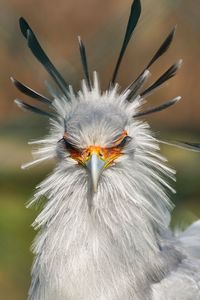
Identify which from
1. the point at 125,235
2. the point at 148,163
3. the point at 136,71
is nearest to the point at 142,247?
the point at 125,235

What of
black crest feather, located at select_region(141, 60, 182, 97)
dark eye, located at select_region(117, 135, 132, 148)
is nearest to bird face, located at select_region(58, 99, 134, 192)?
dark eye, located at select_region(117, 135, 132, 148)

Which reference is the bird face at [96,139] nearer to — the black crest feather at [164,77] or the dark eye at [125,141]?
the dark eye at [125,141]

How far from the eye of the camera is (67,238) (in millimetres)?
2055

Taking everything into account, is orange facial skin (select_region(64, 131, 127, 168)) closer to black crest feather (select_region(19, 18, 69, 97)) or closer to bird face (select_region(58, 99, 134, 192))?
bird face (select_region(58, 99, 134, 192))

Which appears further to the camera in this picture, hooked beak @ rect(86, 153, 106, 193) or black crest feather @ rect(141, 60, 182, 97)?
black crest feather @ rect(141, 60, 182, 97)

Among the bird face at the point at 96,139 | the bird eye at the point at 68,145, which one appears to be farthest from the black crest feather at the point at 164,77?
the bird eye at the point at 68,145

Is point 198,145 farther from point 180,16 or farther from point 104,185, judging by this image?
point 180,16

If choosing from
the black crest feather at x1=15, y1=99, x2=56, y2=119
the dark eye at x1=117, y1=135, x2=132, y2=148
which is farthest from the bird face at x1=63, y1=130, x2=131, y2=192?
the black crest feather at x1=15, y1=99, x2=56, y2=119

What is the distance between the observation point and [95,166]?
194 cm

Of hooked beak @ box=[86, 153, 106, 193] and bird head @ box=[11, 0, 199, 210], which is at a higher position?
bird head @ box=[11, 0, 199, 210]

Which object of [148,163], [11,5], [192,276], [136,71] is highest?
[11,5]

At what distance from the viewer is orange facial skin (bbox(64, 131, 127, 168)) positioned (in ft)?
6.53

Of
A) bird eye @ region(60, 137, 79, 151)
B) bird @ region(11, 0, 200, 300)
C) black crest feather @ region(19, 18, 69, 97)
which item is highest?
black crest feather @ region(19, 18, 69, 97)

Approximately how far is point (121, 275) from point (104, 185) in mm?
203
